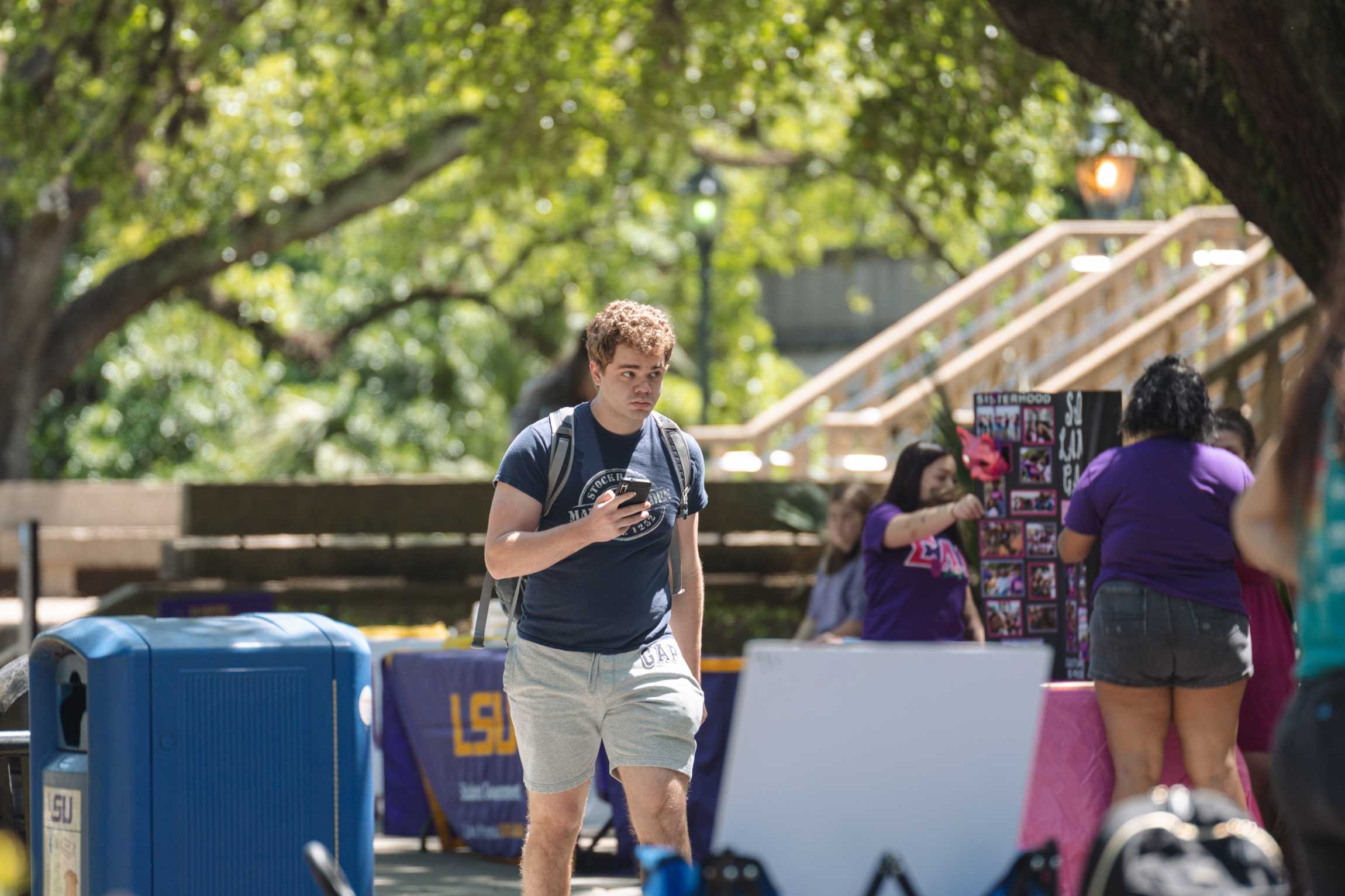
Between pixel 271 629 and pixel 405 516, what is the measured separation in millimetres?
8755

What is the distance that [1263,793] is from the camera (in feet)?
21.3

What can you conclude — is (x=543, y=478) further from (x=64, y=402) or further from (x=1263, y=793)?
(x=64, y=402)

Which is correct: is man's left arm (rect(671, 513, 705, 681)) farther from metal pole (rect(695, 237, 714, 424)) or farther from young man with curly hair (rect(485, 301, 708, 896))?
metal pole (rect(695, 237, 714, 424))

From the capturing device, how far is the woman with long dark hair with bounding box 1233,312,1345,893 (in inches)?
116

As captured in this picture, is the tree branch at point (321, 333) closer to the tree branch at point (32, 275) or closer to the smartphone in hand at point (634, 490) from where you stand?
the tree branch at point (32, 275)

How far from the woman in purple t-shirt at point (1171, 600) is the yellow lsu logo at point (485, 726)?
11.4 ft

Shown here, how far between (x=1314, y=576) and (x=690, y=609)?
250 centimetres

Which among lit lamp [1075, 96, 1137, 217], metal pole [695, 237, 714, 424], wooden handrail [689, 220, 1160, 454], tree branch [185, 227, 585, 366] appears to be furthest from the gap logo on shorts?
tree branch [185, 227, 585, 366]

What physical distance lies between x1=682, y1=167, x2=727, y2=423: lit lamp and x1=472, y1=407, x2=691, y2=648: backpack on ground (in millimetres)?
11074

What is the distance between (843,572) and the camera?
9.16 meters

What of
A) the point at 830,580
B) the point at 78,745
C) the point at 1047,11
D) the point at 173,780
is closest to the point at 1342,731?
the point at 173,780

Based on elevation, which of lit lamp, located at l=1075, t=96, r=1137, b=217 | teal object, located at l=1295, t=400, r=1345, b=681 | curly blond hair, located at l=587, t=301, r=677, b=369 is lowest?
teal object, located at l=1295, t=400, r=1345, b=681

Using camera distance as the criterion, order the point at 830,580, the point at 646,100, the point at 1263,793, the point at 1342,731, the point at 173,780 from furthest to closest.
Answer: the point at 646,100 < the point at 830,580 < the point at 1263,793 < the point at 173,780 < the point at 1342,731

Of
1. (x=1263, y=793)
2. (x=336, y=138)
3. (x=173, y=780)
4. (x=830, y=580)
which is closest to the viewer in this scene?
(x=173, y=780)
